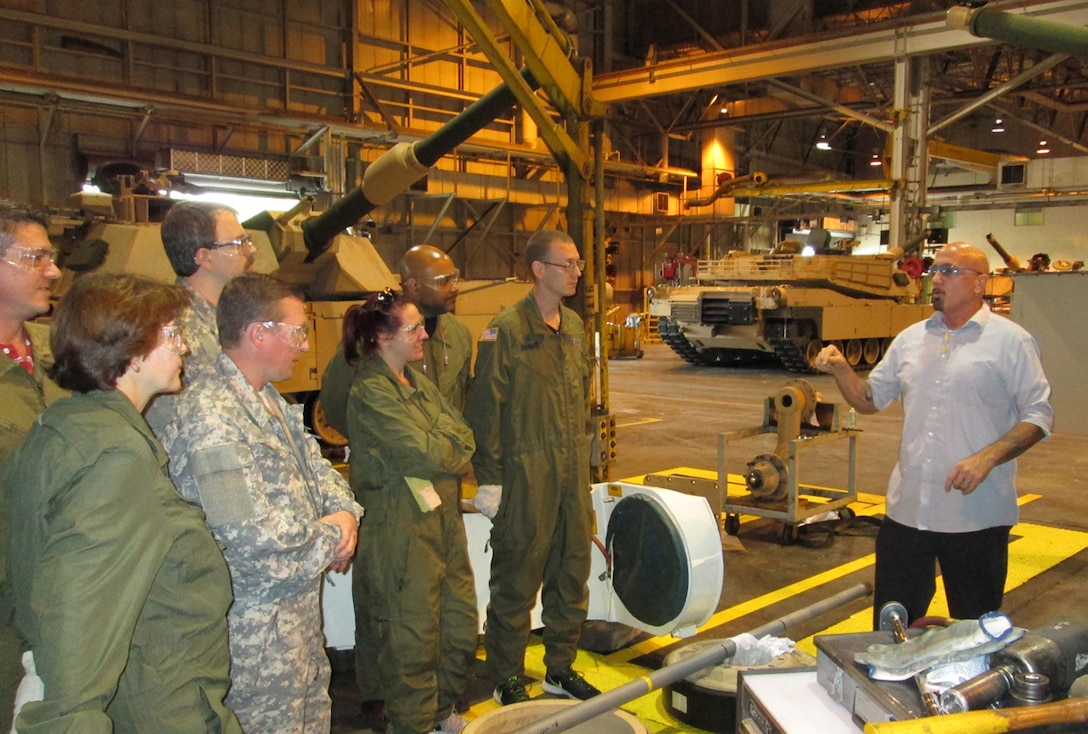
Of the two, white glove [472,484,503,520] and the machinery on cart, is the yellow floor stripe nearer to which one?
the machinery on cart

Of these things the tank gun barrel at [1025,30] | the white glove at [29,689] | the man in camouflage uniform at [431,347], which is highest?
the tank gun barrel at [1025,30]

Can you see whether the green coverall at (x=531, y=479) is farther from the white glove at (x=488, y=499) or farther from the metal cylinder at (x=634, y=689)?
the metal cylinder at (x=634, y=689)

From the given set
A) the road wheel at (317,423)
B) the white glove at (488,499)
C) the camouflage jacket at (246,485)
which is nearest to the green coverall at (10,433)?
the camouflage jacket at (246,485)

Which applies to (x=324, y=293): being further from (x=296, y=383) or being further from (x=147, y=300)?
(x=147, y=300)

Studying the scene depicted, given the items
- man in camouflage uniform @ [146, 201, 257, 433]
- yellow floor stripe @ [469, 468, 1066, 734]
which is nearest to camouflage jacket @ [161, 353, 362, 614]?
man in camouflage uniform @ [146, 201, 257, 433]

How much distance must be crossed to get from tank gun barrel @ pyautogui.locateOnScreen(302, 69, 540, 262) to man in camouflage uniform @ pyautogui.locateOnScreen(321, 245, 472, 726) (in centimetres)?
220

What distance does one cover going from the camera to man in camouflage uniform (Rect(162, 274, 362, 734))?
2.36 m

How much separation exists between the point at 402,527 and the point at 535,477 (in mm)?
736

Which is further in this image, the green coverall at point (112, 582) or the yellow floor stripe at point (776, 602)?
the yellow floor stripe at point (776, 602)

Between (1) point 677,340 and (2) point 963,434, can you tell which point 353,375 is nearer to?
(2) point 963,434

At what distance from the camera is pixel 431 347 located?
4.17 metres

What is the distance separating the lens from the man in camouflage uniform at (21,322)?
2395mm

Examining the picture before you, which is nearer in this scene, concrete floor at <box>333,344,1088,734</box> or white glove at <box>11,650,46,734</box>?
white glove at <box>11,650,46,734</box>

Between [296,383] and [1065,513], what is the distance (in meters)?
7.04
